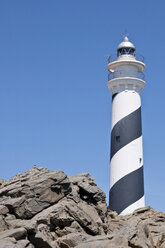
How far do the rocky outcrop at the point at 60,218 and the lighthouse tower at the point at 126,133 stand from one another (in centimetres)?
695

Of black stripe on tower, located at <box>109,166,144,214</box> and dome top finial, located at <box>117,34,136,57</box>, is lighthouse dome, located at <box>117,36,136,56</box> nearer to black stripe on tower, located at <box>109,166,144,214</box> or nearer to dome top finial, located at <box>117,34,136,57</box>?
dome top finial, located at <box>117,34,136,57</box>

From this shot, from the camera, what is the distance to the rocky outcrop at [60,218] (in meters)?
11.7

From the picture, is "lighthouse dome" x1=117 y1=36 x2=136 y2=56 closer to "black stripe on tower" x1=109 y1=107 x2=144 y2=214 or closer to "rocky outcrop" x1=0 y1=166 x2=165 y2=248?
"black stripe on tower" x1=109 y1=107 x2=144 y2=214

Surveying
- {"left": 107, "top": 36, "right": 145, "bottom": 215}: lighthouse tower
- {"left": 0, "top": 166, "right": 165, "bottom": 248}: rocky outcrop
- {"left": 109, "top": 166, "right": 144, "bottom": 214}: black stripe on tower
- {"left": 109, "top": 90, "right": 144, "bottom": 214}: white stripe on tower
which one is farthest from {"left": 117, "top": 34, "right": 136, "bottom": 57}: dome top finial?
{"left": 0, "top": 166, "right": 165, "bottom": 248}: rocky outcrop

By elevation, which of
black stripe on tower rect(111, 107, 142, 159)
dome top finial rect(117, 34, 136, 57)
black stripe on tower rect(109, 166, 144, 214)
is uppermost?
dome top finial rect(117, 34, 136, 57)

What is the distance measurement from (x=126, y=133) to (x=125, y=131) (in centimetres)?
13

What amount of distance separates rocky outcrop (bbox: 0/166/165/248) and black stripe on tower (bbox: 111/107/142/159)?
806 centimetres

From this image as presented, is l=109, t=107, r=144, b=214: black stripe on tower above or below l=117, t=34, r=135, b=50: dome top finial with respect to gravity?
below

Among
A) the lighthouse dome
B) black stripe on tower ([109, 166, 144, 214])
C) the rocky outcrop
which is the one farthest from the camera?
the lighthouse dome

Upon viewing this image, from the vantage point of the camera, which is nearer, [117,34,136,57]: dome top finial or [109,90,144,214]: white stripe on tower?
[109,90,144,214]: white stripe on tower

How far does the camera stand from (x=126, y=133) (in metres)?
25.4

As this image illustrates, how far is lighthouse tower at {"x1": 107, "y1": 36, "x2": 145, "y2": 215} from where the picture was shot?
24.6m

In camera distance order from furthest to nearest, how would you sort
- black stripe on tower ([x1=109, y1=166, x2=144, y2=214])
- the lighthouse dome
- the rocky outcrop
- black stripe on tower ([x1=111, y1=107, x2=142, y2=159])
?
the lighthouse dome → black stripe on tower ([x1=111, y1=107, x2=142, y2=159]) → black stripe on tower ([x1=109, y1=166, x2=144, y2=214]) → the rocky outcrop

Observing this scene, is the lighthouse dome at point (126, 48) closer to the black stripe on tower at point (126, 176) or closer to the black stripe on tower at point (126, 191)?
the black stripe on tower at point (126, 176)
